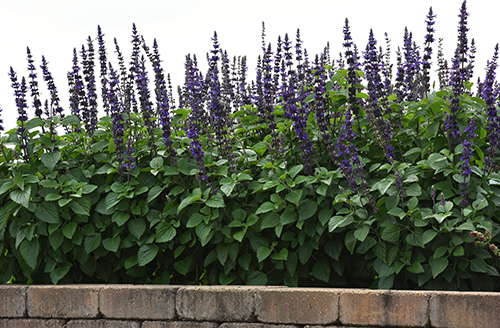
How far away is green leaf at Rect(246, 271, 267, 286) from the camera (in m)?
3.69

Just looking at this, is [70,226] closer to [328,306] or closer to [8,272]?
[8,272]

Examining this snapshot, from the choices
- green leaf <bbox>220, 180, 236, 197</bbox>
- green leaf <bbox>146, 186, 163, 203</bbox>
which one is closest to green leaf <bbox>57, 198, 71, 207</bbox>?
green leaf <bbox>146, 186, 163, 203</bbox>

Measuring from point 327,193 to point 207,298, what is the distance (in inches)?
44.3

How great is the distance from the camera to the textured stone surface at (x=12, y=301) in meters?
3.97

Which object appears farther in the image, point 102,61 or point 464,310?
point 102,61

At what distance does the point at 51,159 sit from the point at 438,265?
302cm

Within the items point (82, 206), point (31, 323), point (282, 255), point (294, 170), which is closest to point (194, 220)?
point (282, 255)

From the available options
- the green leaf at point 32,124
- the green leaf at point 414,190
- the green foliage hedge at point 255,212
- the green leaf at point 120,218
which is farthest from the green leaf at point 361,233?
the green leaf at point 32,124

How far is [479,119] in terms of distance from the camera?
3.89m

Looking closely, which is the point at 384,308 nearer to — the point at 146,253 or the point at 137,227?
the point at 146,253

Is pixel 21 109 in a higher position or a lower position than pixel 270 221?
higher

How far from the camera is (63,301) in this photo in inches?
152

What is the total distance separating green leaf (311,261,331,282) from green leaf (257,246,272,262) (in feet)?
1.19

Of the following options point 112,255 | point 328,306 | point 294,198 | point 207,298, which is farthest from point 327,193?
point 112,255
